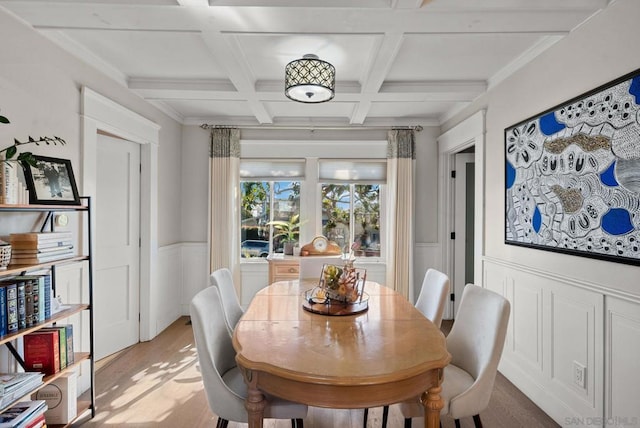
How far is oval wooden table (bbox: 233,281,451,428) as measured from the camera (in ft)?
4.35

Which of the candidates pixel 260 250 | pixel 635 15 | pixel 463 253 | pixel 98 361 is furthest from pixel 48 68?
pixel 463 253

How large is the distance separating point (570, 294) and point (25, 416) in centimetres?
317

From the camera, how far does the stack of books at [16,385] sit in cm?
170

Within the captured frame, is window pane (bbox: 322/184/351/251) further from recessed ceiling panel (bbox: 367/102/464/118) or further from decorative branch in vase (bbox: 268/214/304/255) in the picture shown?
recessed ceiling panel (bbox: 367/102/464/118)

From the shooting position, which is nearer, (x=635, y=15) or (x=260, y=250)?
(x=635, y=15)

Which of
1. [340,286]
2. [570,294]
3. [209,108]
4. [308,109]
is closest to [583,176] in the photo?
[570,294]

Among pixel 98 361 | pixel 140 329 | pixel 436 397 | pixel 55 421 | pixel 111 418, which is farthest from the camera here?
pixel 140 329

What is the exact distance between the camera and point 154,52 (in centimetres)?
273

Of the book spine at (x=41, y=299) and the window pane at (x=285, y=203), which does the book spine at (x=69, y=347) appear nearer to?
the book spine at (x=41, y=299)

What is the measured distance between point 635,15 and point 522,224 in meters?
1.43

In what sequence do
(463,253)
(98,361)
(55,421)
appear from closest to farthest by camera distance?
(55,421)
(98,361)
(463,253)

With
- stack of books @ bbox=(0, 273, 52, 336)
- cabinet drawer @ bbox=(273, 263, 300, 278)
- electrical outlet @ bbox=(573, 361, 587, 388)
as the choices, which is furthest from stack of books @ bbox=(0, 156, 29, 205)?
electrical outlet @ bbox=(573, 361, 587, 388)

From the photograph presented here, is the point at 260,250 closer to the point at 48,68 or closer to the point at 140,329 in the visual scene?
the point at 140,329

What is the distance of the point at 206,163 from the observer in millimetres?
4641
